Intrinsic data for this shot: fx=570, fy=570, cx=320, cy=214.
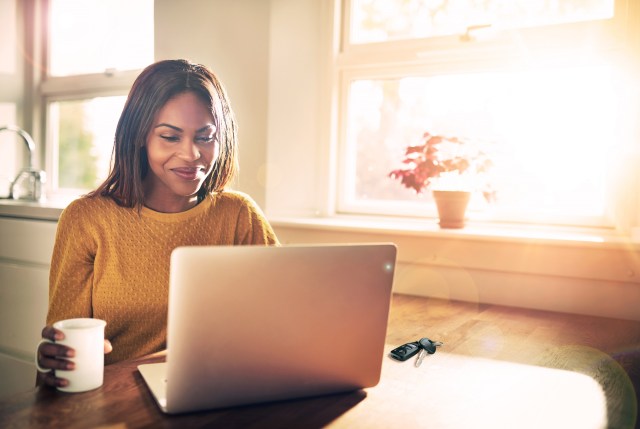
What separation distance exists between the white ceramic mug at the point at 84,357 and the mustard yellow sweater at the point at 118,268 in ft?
1.41

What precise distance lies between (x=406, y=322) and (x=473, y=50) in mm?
1084

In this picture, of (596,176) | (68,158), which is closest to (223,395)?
(596,176)

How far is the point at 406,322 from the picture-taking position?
1389mm

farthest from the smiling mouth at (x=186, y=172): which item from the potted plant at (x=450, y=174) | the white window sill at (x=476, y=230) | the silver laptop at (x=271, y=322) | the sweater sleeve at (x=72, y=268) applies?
the potted plant at (x=450, y=174)

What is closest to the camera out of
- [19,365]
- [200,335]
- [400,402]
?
[200,335]

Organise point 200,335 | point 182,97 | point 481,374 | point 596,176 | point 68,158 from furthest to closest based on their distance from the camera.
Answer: point 68,158, point 596,176, point 182,97, point 481,374, point 200,335

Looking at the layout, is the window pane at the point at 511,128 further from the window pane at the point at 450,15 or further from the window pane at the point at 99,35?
the window pane at the point at 99,35

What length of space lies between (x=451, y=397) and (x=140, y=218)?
0.82 m

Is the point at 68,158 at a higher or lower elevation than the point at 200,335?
higher

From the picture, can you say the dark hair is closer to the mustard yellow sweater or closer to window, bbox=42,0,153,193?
the mustard yellow sweater

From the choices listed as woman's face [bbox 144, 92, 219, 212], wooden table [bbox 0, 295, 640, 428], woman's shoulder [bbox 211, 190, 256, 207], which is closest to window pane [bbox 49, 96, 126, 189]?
woman's shoulder [bbox 211, 190, 256, 207]

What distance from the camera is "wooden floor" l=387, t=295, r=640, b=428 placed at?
0.97 meters

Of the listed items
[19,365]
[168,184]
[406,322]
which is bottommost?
[19,365]

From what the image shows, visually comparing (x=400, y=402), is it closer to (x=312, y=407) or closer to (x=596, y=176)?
(x=312, y=407)
